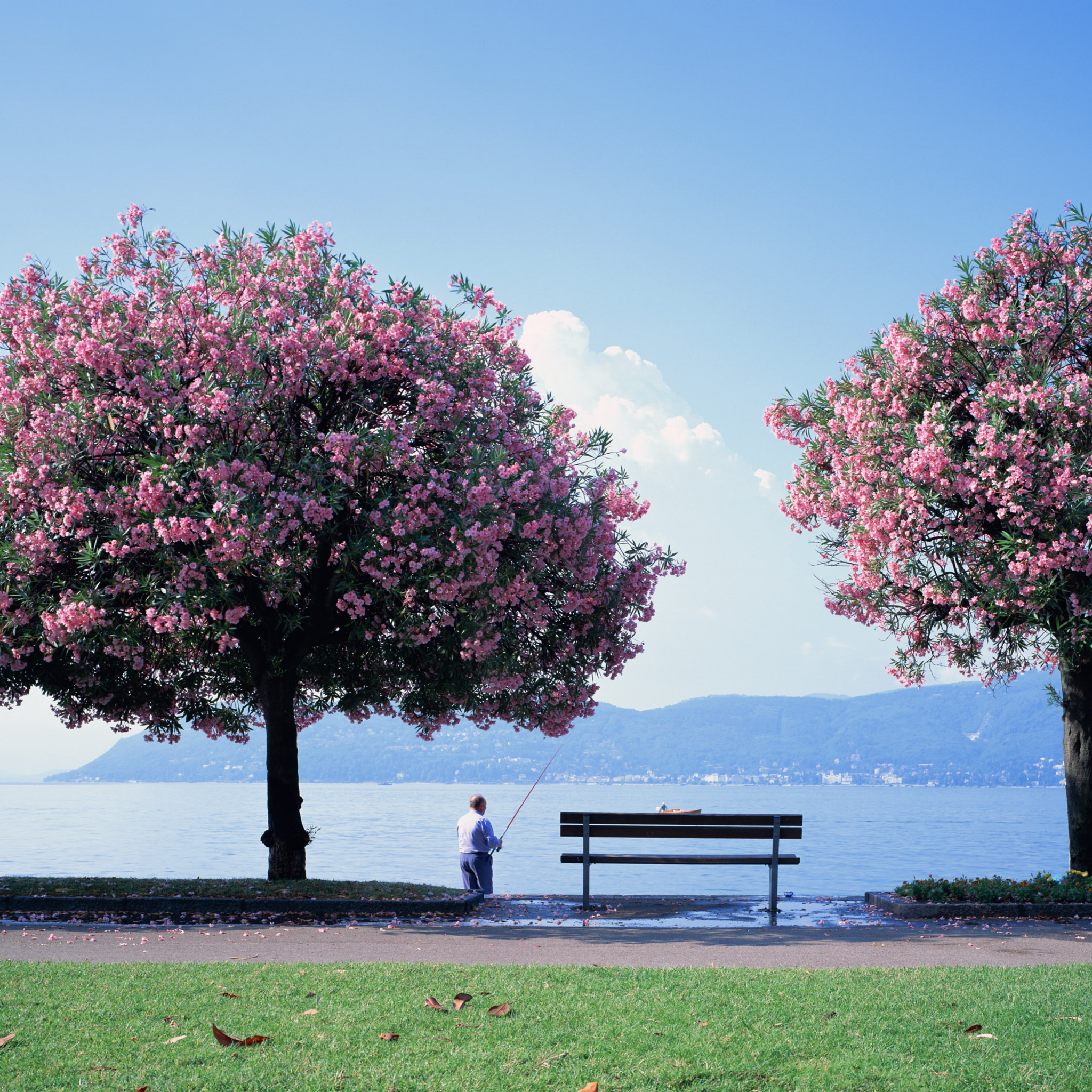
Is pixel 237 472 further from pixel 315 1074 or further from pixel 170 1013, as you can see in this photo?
pixel 315 1074

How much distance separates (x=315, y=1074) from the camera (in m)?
5.76

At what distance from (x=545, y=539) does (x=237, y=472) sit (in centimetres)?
461

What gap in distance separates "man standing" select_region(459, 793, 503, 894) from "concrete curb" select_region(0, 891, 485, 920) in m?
3.67

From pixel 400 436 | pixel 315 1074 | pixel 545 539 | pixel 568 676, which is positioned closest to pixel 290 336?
pixel 400 436

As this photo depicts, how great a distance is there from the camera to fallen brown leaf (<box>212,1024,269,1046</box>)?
636 centimetres

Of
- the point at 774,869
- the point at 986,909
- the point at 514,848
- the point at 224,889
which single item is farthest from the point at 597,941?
the point at 514,848

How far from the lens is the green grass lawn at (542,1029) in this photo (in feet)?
18.9

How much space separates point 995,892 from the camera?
13820mm

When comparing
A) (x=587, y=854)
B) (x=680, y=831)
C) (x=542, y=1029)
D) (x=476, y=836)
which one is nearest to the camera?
(x=542, y=1029)

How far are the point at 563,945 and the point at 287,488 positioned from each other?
7.24 m

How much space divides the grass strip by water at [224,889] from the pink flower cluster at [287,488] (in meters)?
3.10

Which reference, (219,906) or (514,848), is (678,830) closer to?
(219,906)

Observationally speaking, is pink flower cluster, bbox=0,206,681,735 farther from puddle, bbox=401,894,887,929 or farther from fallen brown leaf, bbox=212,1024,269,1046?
fallen brown leaf, bbox=212,1024,269,1046

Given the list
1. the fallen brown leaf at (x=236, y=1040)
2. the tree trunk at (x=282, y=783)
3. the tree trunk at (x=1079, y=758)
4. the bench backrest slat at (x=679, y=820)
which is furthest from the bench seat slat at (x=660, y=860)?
the fallen brown leaf at (x=236, y=1040)
